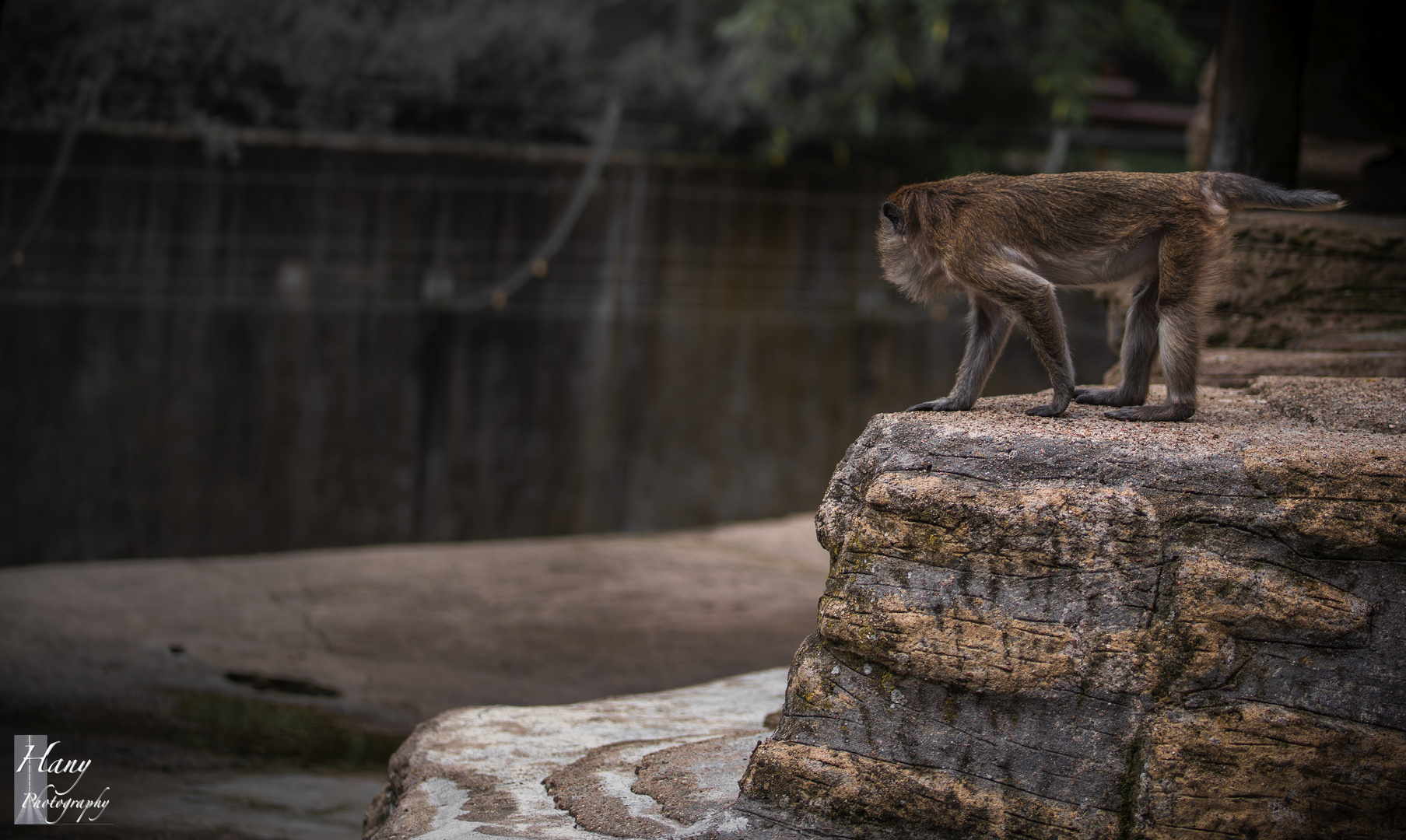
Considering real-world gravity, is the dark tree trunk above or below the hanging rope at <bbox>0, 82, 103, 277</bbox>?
above

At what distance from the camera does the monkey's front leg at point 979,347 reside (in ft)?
12.7

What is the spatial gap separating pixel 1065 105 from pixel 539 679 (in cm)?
661

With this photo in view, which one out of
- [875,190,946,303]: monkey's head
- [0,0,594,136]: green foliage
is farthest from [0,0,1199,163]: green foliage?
[875,190,946,303]: monkey's head

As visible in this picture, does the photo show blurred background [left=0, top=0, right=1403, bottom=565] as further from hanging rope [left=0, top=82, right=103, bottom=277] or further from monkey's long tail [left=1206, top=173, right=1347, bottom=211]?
monkey's long tail [left=1206, top=173, right=1347, bottom=211]

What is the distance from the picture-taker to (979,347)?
3963 mm

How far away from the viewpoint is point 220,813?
14.9 ft

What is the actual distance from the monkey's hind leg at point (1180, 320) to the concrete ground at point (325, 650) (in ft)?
10.6

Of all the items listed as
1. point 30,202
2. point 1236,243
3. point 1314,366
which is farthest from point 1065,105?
point 30,202

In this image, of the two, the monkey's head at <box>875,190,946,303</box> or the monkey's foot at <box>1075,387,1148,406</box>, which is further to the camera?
the monkey's foot at <box>1075,387,1148,406</box>

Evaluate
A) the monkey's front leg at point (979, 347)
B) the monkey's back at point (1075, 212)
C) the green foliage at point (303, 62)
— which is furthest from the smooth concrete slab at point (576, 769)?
the green foliage at point (303, 62)

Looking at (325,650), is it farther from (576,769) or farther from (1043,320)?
(1043,320)

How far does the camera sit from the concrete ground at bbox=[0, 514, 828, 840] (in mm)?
4945

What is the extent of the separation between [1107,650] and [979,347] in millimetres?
1262

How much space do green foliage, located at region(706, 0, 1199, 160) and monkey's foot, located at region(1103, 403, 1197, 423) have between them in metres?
6.14
